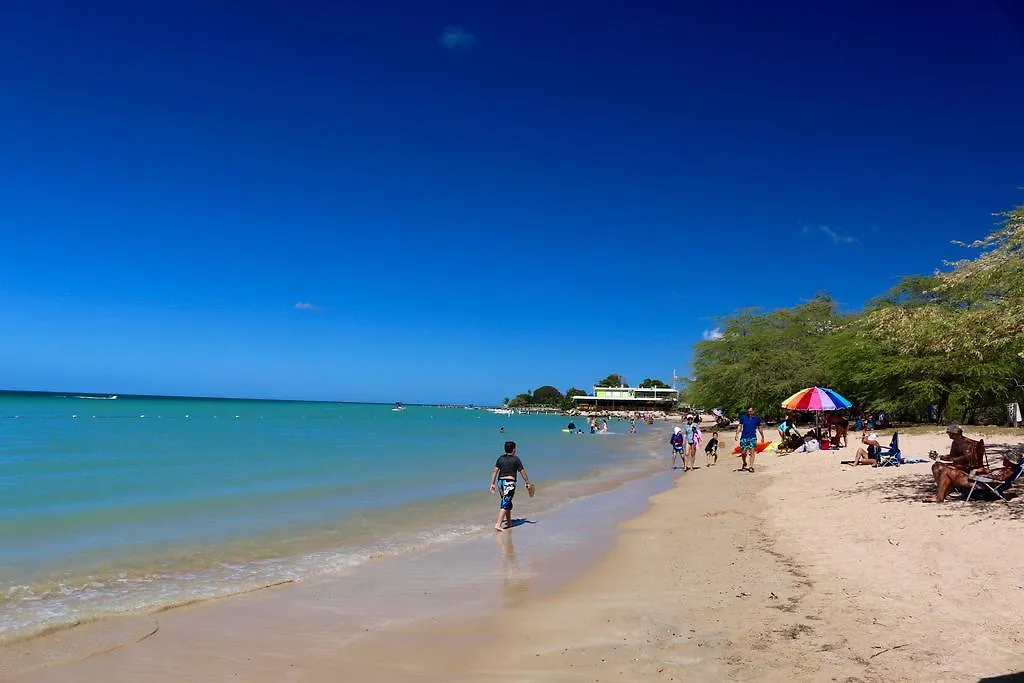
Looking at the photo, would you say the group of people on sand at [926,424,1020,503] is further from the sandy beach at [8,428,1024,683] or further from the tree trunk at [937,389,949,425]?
the tree trunk at [937,389,949,425]

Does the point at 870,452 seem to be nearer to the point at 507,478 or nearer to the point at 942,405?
the point at 507,478

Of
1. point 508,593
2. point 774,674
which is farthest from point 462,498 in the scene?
point 774,674

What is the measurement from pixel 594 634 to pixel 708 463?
19317mm

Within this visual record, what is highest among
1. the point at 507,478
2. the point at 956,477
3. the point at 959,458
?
the point at 959,458

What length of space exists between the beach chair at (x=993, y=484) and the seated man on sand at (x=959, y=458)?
48 centimetres

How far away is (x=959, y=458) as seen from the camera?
32.1ft

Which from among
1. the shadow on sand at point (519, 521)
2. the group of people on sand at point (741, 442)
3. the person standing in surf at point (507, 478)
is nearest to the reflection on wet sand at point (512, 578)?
the person standing in surf at point (507, 478)

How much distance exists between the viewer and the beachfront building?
452 ft

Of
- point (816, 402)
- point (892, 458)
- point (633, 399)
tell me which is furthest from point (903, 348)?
point (633, 399)

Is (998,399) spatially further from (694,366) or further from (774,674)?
(774,674)

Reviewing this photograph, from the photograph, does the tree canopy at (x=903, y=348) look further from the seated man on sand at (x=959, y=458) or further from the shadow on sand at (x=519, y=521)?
the shadow on sand at (x=519, y=521)

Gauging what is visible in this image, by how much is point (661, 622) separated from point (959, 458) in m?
6.91

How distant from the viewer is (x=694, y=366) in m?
53.4

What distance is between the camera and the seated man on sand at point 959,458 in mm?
9570
